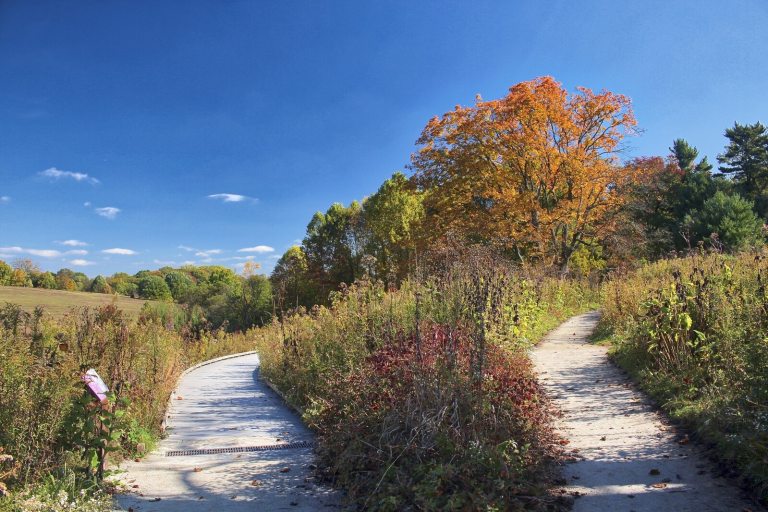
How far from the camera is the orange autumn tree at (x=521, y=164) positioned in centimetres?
1744

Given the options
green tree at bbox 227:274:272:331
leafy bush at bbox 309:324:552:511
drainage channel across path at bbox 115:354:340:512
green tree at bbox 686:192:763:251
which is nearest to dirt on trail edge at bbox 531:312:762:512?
leafy bush at bbox 309:324:552:511

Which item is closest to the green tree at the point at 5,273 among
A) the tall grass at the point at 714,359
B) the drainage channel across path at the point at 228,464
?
the drainage channel across path at the point at 228,464

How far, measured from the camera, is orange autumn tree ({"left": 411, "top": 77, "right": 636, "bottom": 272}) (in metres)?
17.4

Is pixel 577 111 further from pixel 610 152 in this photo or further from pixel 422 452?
pixel 422 452

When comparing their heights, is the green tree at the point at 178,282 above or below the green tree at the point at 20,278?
above

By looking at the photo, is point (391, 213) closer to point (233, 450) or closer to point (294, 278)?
point (294, 278)

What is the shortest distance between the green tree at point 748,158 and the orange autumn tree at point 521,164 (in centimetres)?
1567

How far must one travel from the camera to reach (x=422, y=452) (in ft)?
12.0

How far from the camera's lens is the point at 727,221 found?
20.5 meters

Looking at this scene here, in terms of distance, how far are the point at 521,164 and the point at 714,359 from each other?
46.7 feet

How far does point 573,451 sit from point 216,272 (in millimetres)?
58048

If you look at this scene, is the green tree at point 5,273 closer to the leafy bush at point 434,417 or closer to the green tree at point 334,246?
the leafy bush at point 434,417

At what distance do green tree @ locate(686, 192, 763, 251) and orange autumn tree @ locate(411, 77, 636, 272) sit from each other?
219 inches

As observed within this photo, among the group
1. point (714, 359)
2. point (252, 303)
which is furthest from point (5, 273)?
point (252, 303)
